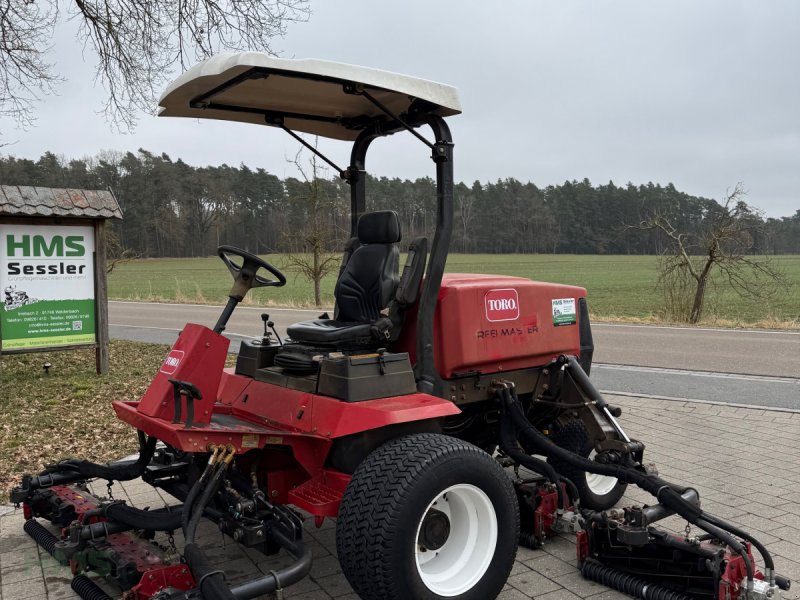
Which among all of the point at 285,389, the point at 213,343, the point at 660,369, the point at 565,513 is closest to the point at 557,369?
the point at 565,513

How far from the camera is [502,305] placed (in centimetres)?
371

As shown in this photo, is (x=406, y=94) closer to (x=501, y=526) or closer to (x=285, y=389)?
(x=285, y=389)

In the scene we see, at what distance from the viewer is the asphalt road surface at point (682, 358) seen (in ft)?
26.1

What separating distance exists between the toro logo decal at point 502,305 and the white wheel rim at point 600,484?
1.18 metres

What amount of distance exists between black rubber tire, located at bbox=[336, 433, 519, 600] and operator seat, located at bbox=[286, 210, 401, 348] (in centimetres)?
87

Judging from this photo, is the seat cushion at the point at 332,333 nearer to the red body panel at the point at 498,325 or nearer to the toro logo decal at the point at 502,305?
the red body panel at the point at 498,325

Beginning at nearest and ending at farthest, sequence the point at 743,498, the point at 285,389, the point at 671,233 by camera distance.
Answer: the point at 285,389 < the point at 743,498 < the point at 671,233

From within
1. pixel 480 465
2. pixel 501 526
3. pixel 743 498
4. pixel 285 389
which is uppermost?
pixel 285 389

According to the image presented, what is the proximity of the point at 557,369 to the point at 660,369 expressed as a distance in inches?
250

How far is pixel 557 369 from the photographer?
3.96 meters

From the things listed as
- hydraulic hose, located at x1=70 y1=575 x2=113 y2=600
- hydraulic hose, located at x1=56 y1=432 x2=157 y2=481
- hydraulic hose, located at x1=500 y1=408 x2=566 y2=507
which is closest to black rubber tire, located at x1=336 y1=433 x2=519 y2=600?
hydraulic hose, located at x1=500 y1=408 x2=566 y2=507

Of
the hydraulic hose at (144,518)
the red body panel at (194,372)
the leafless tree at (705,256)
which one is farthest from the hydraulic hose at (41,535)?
the leafless tree at (705,256)

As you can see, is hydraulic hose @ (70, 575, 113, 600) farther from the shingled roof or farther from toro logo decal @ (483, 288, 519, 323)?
the shingled roof

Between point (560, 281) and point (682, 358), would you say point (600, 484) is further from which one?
point (560, 281)
